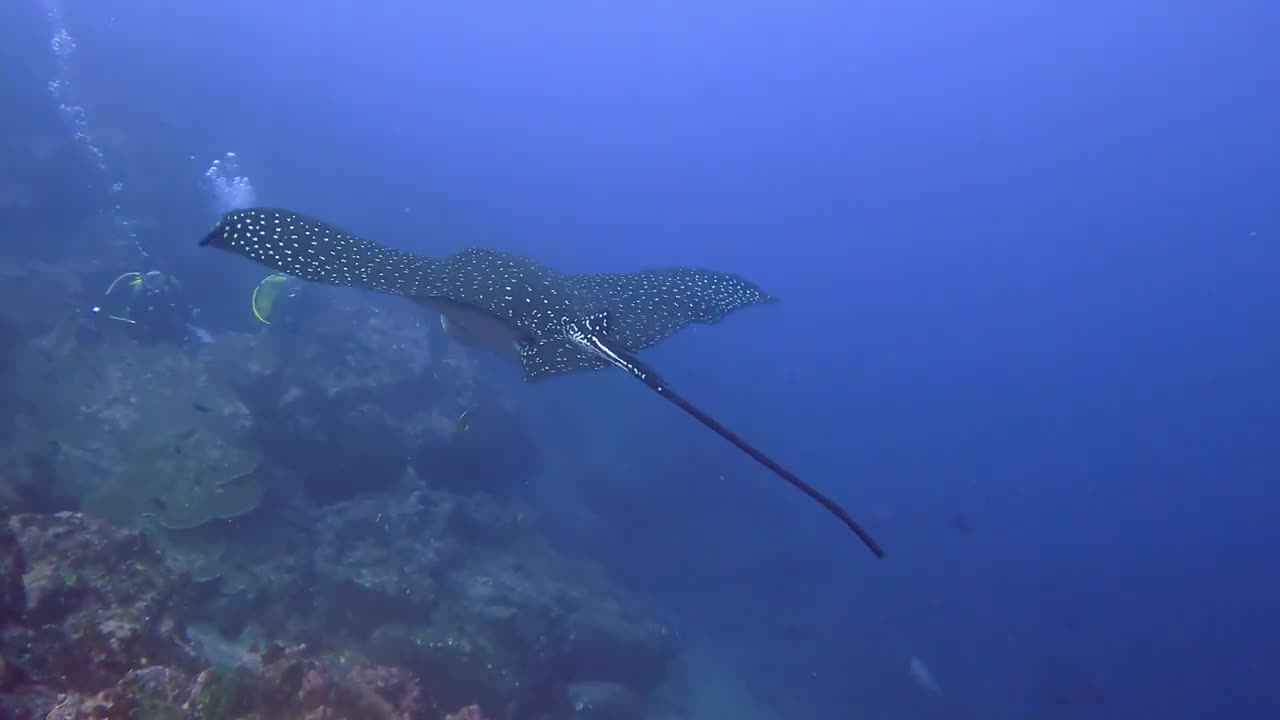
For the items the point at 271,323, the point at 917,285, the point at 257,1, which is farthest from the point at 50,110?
the point at 917,285

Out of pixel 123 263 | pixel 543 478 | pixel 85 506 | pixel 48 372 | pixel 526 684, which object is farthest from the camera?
pixel 543 478

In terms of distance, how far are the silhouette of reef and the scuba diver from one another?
51 cm

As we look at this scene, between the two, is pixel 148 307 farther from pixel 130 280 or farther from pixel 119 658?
pixel 119 658

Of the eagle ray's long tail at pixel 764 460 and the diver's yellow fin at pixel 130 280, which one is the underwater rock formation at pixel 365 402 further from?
the eagle ray's long tail at pixel 764 460

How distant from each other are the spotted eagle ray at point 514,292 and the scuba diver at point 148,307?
34.0 ft

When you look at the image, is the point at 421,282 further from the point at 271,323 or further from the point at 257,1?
the point at 257,1

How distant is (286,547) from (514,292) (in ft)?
20.3

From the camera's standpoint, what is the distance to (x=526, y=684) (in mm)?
9297

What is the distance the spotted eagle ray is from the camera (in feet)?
17.9

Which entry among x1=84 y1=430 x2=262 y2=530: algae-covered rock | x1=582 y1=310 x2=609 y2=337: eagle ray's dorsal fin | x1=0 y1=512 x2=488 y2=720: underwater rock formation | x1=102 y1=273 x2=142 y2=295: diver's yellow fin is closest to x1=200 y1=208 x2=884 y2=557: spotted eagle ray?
x1=582 y1=310 x2=609 y2=337: eagle ray's dorsal fin

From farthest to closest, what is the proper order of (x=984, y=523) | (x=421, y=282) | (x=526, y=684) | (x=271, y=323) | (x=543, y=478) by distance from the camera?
(x=984, y=523), (x=543, y=478), (x=271, y=323), (x=526, y=684), (x=421, y=282)

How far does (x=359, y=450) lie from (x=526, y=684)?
5.25 meters

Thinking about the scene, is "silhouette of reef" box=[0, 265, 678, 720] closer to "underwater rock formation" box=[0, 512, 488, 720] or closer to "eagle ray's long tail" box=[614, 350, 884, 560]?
"underwater rock formation" box=[0, 512, 488, 720]

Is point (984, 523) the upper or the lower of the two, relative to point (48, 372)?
lower
